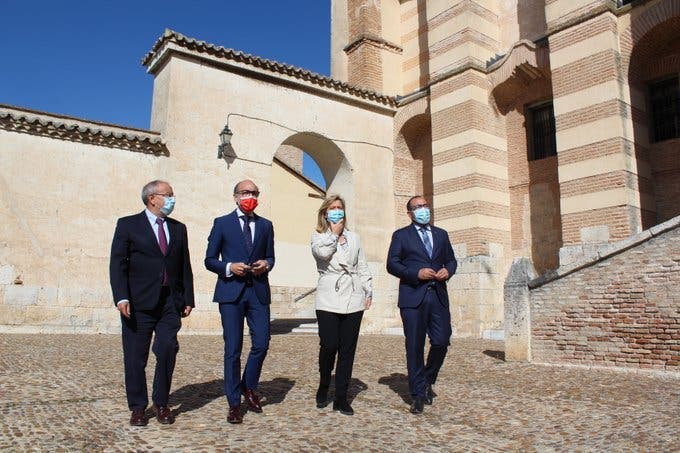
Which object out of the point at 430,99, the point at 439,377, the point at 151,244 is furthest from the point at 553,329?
the point at 430,99

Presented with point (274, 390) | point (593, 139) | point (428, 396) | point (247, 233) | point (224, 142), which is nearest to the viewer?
point (247, 233)

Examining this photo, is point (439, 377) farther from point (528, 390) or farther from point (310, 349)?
point (310, 349)

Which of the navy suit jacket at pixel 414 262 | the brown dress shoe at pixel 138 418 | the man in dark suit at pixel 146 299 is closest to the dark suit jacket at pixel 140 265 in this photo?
the man in dark suit at pixel 146 299

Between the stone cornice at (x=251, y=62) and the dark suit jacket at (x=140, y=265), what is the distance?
32.5ft

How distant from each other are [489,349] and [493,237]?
15.6 ft

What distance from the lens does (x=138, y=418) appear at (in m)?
3.72

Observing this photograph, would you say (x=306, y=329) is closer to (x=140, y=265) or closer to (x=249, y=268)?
(x=249, y=268)

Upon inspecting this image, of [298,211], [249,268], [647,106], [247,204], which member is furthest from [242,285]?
[298,211]

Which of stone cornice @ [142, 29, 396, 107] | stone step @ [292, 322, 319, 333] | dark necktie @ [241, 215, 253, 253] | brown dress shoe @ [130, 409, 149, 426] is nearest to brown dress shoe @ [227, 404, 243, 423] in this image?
brown dress shoe @ [130, 409, 149, 426]

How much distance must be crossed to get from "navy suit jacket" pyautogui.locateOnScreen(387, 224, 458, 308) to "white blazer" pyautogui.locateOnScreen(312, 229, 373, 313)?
1.20 feet

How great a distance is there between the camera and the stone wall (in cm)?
621

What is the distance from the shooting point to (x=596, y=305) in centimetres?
680

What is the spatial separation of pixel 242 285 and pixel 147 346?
83 centimetres

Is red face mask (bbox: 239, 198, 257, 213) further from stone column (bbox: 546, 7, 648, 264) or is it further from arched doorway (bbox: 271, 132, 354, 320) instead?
arched doorway (bbox: 271, 132, 354, 320)
